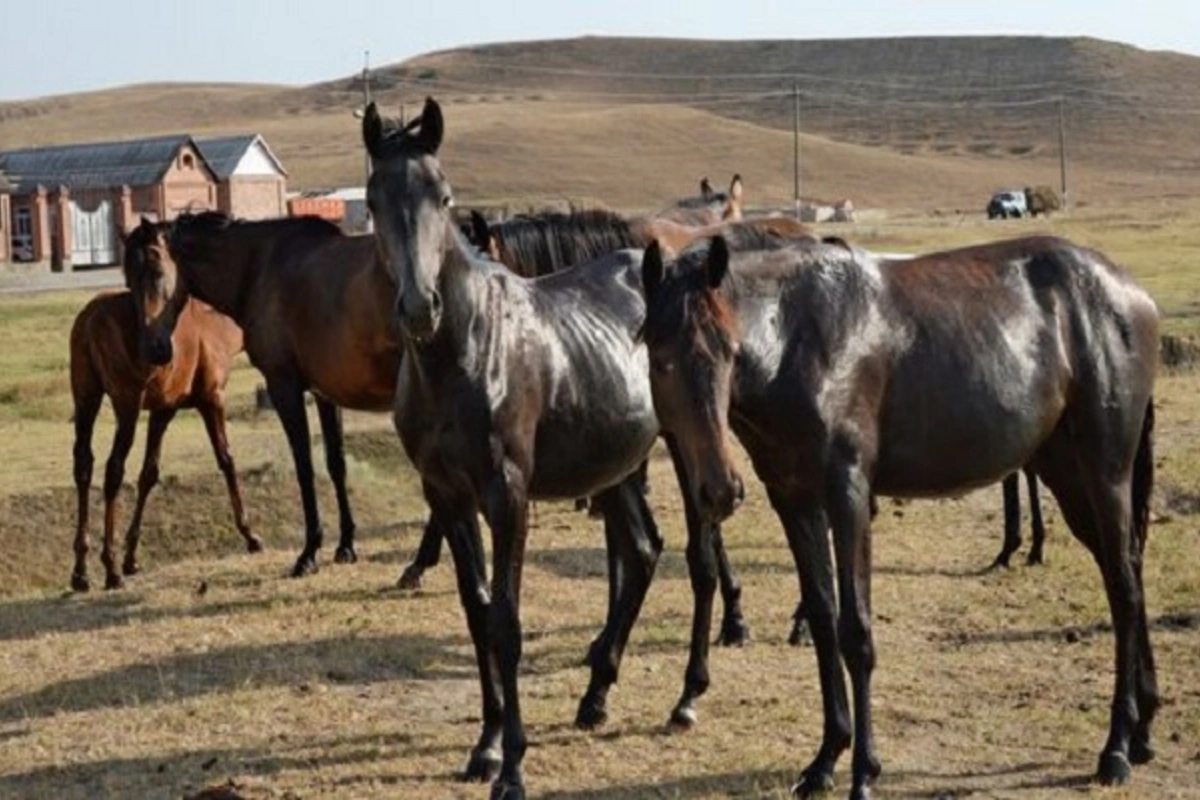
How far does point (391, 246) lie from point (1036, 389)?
2.64 m

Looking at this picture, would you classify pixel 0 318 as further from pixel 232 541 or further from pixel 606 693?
pixel 606 693

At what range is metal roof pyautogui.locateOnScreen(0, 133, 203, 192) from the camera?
6794 centimetres

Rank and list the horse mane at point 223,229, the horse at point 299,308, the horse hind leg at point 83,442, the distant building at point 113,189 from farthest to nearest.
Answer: the distant building at point 113,189
the horse hind leg at point 83,442
the horse mane at point 223,229
the horse at point 299,308

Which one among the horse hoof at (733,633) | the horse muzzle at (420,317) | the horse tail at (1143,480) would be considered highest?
the horse muzzle at (420,317)

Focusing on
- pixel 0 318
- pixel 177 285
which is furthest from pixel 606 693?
pixel 0 318

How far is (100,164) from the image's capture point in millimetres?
71188

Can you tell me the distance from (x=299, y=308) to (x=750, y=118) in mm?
141006

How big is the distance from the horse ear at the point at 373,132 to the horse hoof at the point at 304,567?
226 inches

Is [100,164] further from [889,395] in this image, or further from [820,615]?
[889,395]

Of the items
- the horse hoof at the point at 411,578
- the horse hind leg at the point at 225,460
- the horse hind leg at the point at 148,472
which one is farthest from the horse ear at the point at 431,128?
the horse hind leg at the point at 225,460

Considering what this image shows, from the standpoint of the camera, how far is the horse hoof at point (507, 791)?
7.73 metres

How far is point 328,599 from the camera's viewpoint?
40.2ft

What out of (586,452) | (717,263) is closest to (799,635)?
(586,452)

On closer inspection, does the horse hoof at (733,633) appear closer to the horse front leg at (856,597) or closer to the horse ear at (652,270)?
the horse front leg at (856,597)
